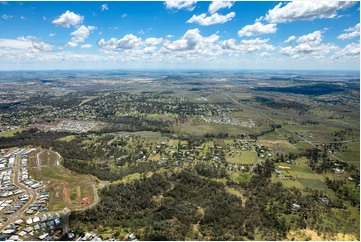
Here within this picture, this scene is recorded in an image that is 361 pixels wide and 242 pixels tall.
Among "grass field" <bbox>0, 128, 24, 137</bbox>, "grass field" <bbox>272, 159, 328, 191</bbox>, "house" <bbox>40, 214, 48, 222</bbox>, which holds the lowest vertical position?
"grass field" <bbox>272, 159, 328, 191</bbox>

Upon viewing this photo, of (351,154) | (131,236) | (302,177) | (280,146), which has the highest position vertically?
(280,146)

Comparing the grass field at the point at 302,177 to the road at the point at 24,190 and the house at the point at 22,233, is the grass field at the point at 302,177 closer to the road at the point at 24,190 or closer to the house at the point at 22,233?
the house at the point at 22,233

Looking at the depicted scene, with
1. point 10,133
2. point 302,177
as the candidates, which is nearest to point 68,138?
point 10,133

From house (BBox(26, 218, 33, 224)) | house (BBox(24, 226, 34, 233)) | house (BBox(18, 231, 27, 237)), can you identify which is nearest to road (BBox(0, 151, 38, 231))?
house (BBox(26, 218, 33, 224))

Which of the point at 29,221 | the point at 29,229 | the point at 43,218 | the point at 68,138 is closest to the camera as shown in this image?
the point at 29,229

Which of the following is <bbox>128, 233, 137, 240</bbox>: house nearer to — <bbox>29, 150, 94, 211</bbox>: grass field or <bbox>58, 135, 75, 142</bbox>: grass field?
<bbox>29, 150, 94, 211</bbox>: grass field

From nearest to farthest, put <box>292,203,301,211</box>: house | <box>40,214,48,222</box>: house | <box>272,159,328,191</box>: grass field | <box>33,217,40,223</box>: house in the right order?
<box>33,217,40,223</box>: house
<box>40,214,48,222</box>: house
<box>292,203,301,211</box>: house
<box>272,159,328,191</box>: grass field

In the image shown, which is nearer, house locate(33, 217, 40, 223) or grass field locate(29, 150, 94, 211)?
house locate(33, 217, 40, 223)

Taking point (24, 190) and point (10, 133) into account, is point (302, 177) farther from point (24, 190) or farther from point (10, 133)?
point (10, 133)

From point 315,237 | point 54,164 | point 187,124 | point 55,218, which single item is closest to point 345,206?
point 315,237
